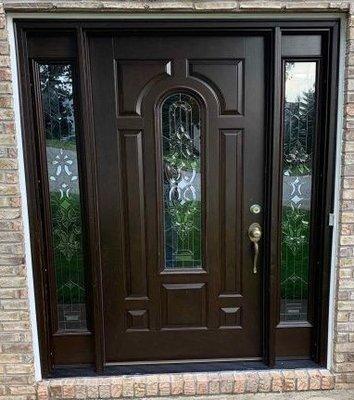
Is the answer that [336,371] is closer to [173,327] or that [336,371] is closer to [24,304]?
[173,327]

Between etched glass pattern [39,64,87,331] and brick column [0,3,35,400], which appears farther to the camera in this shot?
etched glass pattern [39,64,87,331]

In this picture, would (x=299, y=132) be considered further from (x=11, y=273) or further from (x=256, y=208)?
(x=11, y=273)

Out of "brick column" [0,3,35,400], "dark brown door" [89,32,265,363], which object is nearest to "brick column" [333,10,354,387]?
"dark brown door" [89,32,265,363]

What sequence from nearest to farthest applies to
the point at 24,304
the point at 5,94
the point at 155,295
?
1. the point at 5,94
2. the point at 24,304
3. the point at 155,295

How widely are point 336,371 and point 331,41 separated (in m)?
1.98

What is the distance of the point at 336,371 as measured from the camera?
2369mm

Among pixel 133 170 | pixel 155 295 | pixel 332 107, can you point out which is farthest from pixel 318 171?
pixel 155 295

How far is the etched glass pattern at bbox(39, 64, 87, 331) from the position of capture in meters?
2.21

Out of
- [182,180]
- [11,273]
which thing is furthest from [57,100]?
[11,273]

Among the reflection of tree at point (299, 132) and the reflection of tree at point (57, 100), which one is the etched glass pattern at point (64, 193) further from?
the reflection of tree at point (299, 132)

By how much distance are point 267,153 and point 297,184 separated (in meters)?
0.28

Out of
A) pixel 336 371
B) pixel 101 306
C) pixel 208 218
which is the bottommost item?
pixel 336 371

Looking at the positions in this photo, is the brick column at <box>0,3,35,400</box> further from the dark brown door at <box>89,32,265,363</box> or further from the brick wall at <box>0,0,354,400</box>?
the dark brown door at <box>89,32,265,363</box>

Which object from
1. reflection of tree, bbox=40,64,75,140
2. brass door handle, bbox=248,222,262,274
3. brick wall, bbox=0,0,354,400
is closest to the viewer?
brick wall, bbox=0,0,354,400
